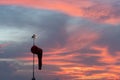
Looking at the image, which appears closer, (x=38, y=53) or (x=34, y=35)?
(x=34, y=35)

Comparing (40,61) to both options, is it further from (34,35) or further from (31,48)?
(34,35)

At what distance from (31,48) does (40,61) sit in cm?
759

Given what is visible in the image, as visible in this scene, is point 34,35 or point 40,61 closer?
point 34,35

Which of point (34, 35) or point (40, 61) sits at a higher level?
point (34, 35)

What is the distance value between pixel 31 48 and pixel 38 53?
160 inches

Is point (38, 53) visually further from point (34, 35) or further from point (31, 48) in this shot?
point (34, 35)

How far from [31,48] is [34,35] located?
17546 millimetres

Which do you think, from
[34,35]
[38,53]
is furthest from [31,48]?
[34,35]

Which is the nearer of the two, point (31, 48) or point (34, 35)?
point (34, 35)

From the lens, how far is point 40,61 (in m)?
116

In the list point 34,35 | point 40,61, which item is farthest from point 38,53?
point 34,35

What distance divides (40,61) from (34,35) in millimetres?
21238

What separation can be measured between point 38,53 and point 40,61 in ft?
13.2

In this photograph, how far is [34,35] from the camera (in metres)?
98.8
